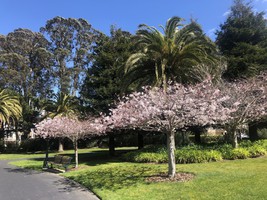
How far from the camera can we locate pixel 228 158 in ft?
48.8

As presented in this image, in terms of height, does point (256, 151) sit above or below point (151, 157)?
above

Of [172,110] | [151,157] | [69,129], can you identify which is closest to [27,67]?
[69,129]

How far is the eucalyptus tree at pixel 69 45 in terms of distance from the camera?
162ft

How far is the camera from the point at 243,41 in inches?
1013

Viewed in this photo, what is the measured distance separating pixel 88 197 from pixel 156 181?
102 inches

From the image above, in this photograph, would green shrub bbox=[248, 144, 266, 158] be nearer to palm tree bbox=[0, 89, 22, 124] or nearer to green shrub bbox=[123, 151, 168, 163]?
green shrub bbox=[123, 151, 168, 163]

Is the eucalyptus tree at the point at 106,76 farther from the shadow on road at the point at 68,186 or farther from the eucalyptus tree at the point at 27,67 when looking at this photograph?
the eucalyptus tree at the point at 27,67

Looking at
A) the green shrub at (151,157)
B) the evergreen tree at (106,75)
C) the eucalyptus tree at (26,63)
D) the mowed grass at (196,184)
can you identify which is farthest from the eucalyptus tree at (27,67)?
the mowed grass at (196,184)

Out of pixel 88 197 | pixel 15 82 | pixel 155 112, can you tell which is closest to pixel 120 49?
pixel 155 112

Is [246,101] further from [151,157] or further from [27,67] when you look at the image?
[27,67]

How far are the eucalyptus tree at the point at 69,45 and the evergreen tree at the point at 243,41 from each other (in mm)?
28189

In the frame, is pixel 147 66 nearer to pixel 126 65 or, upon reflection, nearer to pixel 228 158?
pixel 126 65

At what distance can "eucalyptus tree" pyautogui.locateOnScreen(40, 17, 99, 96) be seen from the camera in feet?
162

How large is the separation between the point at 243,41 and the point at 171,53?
1092 cm
